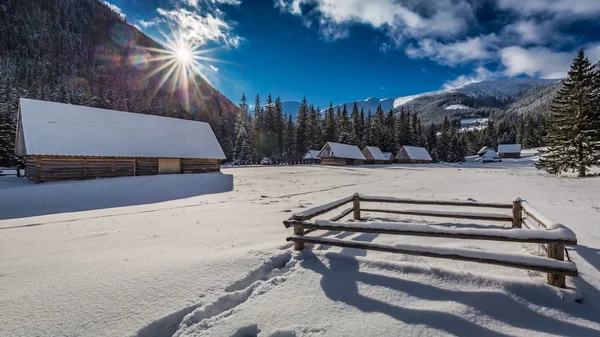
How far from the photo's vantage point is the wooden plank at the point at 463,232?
392 centimetres

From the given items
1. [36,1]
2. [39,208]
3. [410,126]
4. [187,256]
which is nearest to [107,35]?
[36,1]

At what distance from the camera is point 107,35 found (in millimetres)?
160625

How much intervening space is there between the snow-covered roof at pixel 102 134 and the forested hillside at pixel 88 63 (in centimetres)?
4283

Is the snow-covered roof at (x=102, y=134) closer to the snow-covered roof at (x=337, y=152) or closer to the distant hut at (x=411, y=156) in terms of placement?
the snow-covered roof at (x=337, y=152)

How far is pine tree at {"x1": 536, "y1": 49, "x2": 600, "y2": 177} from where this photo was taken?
2445cm

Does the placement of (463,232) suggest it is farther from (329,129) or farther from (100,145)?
(329,129)

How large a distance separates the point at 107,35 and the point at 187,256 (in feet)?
693

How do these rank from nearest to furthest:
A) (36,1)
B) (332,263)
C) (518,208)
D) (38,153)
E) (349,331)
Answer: (349,331)
(332,263)
(518,208)
(38,153)
(36,1)

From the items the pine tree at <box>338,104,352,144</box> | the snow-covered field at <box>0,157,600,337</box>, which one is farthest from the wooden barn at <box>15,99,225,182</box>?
the pine tree at <box>338,104,352,144</box>

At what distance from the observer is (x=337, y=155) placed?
57.2 metres

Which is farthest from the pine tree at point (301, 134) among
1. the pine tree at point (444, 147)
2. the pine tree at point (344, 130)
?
the pine tree at point (444, 147)

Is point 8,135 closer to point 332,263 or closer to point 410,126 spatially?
point 332,263

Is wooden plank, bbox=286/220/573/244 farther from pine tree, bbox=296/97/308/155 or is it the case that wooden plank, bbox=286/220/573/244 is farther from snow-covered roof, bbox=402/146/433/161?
snow-covered roof, bbox=402/146/433/161

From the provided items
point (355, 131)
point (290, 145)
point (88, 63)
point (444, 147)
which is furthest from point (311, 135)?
point (88, 63)
